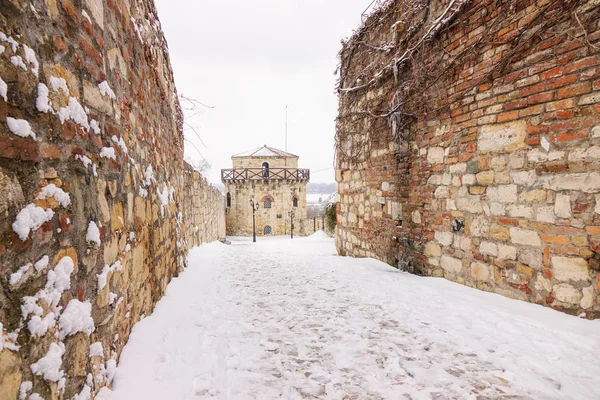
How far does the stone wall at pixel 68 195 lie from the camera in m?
0.94

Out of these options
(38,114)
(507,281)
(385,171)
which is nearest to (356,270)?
(385,171)

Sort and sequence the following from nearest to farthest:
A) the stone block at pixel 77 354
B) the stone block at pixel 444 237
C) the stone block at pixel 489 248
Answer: the stone block at pixel 77 354, the stone block at pixel 489 248, the stone block at pixel 444 237

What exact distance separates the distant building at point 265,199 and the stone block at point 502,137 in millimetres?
21272

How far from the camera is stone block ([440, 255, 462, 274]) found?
3452 millimetres

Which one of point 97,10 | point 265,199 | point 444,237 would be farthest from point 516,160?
point 265,199

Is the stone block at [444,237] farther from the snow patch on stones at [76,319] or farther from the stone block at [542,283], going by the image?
the snow patch on stones at [76,319]

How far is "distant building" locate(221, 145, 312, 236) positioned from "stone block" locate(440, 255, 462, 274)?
20.6 metres

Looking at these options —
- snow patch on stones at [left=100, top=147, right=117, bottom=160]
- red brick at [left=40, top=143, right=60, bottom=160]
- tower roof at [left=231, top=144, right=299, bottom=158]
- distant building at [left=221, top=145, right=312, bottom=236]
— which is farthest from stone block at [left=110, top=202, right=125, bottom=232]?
tower roof at [left=231, top=144, right=299, bottom=158]

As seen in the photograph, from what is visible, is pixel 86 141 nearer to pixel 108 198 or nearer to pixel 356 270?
pixel 108 198

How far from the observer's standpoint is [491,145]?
3031 millimetres

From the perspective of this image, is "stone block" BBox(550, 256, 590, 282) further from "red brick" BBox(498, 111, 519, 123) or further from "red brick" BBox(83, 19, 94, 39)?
"red brick" BBox(83, 19, 94, 39)

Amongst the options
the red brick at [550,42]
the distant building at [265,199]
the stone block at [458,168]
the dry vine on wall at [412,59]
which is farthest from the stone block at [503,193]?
the distant building at [265,199]

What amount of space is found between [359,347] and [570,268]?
1757 millimetres

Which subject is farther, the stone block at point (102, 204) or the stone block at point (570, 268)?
the stone block at point (570, 268)
